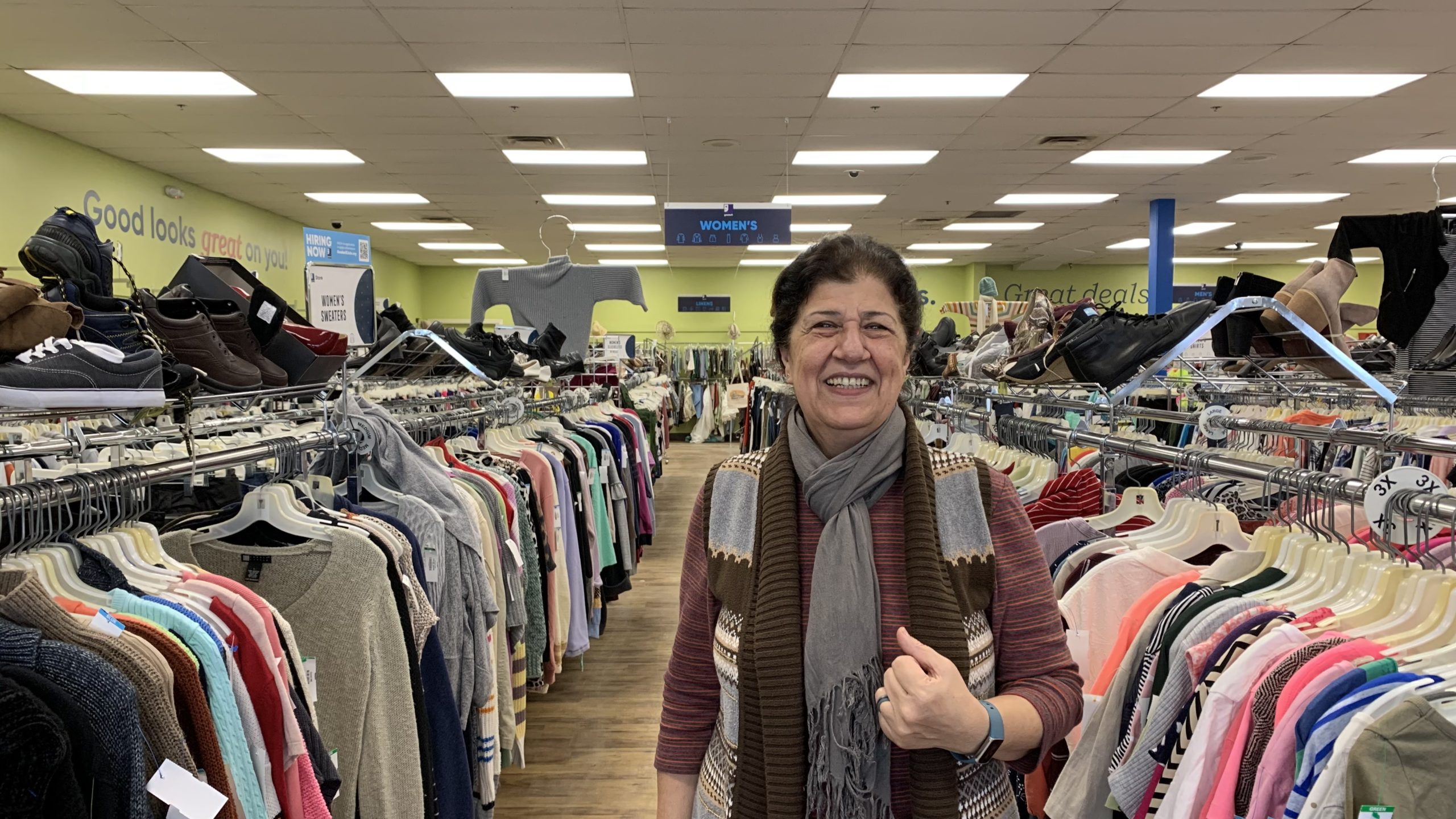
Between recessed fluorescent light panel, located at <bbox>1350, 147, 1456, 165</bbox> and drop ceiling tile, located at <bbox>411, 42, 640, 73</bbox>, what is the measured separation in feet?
22.7

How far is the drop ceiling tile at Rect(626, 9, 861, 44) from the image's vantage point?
5004mm

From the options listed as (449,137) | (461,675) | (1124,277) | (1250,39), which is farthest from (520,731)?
(1124,277)

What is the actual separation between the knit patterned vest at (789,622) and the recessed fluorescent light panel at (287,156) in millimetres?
7741

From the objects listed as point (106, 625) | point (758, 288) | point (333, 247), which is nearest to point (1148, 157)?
point (333, 247)

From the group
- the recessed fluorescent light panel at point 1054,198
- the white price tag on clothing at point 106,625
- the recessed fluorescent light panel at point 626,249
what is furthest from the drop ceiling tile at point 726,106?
the recessed fluorescent light panel at point 626,249

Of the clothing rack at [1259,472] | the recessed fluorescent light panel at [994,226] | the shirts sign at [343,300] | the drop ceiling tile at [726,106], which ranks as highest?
the drop ceiling tile at [726,106]

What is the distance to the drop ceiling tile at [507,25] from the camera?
4.96 meters

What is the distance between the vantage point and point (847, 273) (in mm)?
1383

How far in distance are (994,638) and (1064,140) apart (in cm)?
733

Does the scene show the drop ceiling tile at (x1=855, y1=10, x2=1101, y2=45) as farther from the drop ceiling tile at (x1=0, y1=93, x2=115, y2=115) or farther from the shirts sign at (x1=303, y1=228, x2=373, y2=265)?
the drop ceiling tile at (x1=0, y1=93, x2=115, y2=115)

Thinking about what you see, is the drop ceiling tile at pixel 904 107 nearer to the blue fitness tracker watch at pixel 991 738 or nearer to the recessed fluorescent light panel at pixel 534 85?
the recessed fluorescent light panel at pixel 534 85

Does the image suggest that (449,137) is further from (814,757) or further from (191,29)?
(814,757)

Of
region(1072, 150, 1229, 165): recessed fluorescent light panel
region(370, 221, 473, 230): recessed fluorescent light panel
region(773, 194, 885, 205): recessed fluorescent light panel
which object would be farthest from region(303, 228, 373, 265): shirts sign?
region(370, 221, 473, 230): recessed fluorescent light panel

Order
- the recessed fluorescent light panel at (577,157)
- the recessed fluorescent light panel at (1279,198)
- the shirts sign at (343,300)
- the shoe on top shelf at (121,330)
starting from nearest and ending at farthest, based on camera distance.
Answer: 1. the shoe on top shelf at (121,330)
2. the shirts sign at (343,300)
3. the recessed fluorescent light panel at (577,157)
4. the recessed fluorescent light panel at (1279,198)
